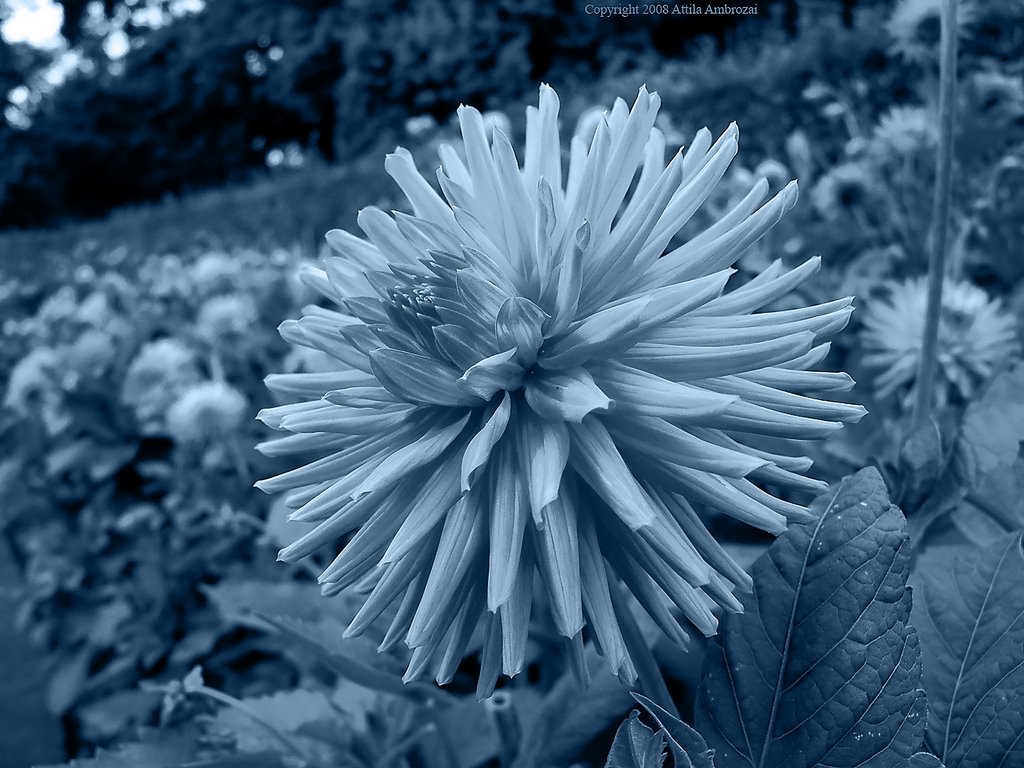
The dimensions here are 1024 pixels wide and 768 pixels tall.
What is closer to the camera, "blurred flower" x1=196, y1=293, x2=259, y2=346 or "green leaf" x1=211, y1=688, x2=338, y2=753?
"green leaf" x1=211, y1=688, x2=338, y2=753

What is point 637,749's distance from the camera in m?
0.60

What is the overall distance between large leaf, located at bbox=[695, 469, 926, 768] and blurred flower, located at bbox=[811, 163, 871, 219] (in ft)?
5.95

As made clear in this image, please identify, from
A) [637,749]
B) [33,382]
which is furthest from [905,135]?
[33,382]

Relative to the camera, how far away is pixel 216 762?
0.97 metres

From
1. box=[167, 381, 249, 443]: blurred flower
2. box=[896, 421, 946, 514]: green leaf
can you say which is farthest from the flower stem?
box=[167, 381, 249, 443]: blurred flower

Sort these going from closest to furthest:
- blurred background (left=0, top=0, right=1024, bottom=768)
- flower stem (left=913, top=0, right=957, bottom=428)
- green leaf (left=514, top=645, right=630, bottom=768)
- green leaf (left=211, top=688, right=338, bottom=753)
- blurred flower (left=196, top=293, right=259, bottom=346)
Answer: flower stem (left=913, top=0, right=957, bottom=428), green leaf (left=514, top=645, right=630, bottom=768), green leaf (left=211, top=688, right=338, bottom=753), blurred background (left=0, top=0, right=1024, bottom=768), blurred flower (left=196, top=293, right=259, bottom=346)

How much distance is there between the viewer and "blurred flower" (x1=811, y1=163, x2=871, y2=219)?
90.5 inches

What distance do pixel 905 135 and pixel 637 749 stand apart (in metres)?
1.98

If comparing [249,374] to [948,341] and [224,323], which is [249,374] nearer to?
[224,323]

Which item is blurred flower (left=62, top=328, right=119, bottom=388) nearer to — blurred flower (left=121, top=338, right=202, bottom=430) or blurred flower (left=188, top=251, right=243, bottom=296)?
blurred flower (left=121, top=338, right=202, bottom=430)

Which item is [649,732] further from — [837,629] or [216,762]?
[216,762]

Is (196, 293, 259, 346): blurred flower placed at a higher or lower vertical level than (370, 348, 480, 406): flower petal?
lower

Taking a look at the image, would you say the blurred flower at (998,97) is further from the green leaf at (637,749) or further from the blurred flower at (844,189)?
the green leaf at (637,749)

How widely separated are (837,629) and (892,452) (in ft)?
2.10
